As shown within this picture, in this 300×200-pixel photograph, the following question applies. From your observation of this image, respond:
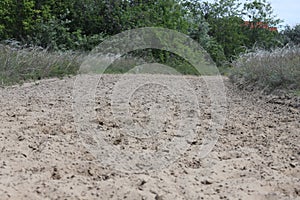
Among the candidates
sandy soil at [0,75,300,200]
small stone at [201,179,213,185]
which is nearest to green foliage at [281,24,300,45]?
sandy soil at [0,75,300,200]

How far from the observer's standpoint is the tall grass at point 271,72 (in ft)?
17.1

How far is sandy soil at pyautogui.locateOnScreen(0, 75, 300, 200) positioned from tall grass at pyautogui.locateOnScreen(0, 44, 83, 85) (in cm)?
218

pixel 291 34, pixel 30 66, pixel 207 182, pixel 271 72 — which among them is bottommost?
pixel 207 182

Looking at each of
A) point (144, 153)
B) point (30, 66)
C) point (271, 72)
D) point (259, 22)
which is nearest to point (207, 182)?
point (144, 153)

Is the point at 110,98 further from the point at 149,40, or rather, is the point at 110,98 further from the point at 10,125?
the point at 149,40

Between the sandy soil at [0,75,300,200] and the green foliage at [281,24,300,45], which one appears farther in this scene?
the green foliage at [281,24,300,45]

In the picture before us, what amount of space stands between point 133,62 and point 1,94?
200 inches

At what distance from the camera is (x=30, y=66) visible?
6812mm

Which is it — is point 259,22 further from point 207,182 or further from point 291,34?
point 207,182

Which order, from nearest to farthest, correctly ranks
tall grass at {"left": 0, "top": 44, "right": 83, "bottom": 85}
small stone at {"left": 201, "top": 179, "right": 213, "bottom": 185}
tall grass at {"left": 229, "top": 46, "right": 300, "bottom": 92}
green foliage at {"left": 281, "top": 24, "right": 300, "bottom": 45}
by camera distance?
1. small stone at {"left": 201, "top": 179, "right": 213, "bottom": 185}
2. tall grass at {"left": 229, "top": 46, "right": 300, "bottom": 92}
3. tall grass at {"left": 0, "top": 44, "right": 83, "bottom": 85}
4. green foliage at {"left": 281, "top": 24, "right": 300, "bottom": 45}

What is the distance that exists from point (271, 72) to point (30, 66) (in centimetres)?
399

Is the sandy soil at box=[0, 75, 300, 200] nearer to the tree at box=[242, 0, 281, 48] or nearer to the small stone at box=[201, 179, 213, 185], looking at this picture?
the small stone at box=[201, 179, 213, 185]

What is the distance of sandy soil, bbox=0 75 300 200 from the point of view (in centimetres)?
181

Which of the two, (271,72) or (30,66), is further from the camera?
(30,66)
